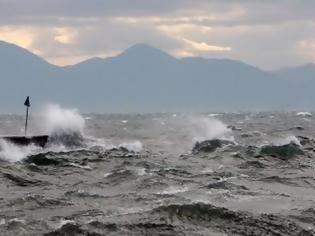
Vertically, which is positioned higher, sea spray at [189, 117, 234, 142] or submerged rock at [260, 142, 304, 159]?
submerged rock at [260, 142, 304, 159]

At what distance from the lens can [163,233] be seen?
13.5 meters

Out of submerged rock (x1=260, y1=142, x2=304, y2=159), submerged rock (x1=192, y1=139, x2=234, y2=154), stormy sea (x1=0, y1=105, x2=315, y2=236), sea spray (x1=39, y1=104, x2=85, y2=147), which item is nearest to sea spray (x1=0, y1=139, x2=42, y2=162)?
stormy sea (x1=0, y1=105, x2=315, y2=236)

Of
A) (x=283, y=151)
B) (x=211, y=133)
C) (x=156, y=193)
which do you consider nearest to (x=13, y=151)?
(x=156, y=193)

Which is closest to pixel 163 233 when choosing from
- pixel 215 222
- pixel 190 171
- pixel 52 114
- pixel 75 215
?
pixel 215 222

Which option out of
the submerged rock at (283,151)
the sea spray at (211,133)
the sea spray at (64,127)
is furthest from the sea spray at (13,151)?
the sea spray at (211,133)

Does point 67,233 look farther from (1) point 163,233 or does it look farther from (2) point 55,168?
(2) point 55,168

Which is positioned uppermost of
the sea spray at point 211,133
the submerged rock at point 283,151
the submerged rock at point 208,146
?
the submerged rock at point 283,151

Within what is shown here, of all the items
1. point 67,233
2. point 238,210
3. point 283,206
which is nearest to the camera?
point 67,233

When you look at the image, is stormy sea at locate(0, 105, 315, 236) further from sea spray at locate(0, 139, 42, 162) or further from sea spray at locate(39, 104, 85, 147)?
sea spray at locate(39, 104, 85, 147)

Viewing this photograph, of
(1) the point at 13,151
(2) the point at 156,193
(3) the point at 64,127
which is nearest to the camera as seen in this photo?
(2) the point at 156,193

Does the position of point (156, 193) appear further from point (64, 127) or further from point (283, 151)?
point (64, 127)

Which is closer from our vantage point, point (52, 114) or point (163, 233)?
point (163, 233)

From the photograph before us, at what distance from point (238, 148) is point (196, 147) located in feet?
9.34

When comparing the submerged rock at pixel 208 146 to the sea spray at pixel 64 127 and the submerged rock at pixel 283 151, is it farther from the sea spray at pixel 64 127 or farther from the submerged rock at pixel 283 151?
the sea spray at pixel 64 127
